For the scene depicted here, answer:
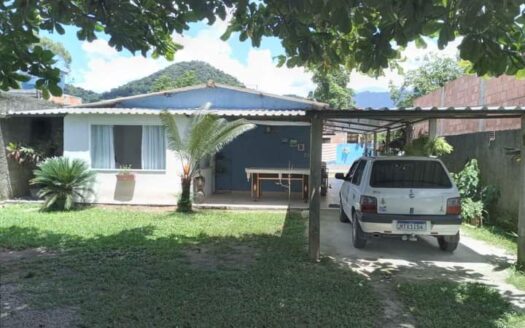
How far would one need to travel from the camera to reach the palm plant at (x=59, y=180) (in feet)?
37.6

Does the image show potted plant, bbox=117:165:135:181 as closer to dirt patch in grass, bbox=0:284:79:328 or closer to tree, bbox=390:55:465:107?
dirt patch in grass, bbox=0:284:79:328

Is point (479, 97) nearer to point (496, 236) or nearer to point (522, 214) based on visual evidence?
point (496, 236)

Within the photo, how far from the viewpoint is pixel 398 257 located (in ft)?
23.8

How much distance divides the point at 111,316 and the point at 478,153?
389 inches

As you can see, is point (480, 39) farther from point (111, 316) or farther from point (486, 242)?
point (486, 242)

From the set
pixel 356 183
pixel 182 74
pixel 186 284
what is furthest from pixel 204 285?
pixel 182 74

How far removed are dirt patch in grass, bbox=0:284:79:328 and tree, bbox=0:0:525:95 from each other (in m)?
2.53

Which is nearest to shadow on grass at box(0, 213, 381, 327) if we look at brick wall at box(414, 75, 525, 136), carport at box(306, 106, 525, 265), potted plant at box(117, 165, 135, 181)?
carport at box(306, 106, 525, 265)

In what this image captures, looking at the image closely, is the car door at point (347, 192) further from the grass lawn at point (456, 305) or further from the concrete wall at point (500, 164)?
the concrete wall at point (500, 164)

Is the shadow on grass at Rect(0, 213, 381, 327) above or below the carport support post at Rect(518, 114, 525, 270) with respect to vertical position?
below

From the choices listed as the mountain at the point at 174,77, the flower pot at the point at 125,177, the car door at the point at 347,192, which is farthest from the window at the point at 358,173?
the mountain at the point at 174,77

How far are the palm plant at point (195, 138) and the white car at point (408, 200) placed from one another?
17.4 ft

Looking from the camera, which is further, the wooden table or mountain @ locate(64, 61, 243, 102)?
mountain @ locate(64, 61, 243, 102)

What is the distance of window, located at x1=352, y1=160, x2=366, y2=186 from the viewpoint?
26.2 ft
